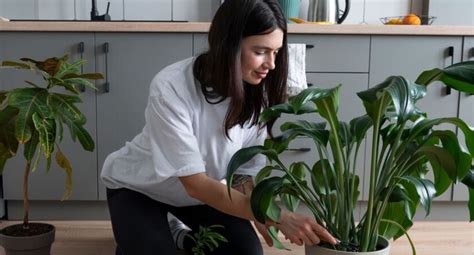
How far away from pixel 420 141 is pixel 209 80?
1.82 feet

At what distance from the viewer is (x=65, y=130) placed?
2.29 metres

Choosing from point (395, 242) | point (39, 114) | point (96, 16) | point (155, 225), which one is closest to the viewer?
point (39, 114)

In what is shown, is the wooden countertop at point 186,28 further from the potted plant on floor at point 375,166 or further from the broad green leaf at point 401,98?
the broad green leaf at point 401,98

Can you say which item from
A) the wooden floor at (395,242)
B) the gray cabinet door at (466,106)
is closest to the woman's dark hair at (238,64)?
the wooden floor at (395,242)

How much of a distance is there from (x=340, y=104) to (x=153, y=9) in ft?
4.02

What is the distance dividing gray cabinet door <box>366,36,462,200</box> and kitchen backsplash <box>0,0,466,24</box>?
626 mm

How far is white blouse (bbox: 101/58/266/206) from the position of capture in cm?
122

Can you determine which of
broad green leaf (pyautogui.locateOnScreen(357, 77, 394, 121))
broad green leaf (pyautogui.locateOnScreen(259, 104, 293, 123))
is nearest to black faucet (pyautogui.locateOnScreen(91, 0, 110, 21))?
broad green leaf (pyautogui.locateOnScreen(259, 104, 293, 123))

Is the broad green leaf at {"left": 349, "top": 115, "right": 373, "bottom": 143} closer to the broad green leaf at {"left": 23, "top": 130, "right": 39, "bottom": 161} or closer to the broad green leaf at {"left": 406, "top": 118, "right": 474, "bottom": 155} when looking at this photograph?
the broad green leaf at {"left": 406, "top": 118, "right": 474, "bottom": 155}

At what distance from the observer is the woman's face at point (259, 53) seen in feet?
3.93

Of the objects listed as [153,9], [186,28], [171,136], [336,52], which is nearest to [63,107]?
[171,136]

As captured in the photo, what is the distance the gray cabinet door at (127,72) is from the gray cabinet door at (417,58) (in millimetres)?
870

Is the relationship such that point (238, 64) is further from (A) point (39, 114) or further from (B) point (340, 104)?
(B) point (340, 104)

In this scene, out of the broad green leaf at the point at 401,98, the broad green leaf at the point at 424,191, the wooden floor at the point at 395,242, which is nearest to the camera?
the broad green leaf at the point at 401,98
